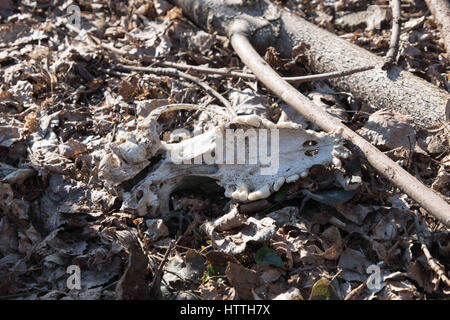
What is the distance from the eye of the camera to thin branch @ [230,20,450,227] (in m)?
2.46

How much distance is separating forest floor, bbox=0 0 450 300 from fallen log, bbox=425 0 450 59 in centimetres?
14

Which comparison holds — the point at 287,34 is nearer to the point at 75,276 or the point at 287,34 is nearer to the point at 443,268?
the point at 443,268

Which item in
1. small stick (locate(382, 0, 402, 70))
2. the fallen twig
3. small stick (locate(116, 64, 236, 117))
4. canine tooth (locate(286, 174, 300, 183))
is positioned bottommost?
the fallen twig

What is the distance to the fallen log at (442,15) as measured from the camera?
12.4 ft

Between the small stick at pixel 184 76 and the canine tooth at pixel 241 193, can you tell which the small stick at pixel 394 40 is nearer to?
the small stick at pixel 184 76

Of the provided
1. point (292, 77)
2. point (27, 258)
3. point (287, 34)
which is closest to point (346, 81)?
point (292, 77)

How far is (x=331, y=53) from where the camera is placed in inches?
145

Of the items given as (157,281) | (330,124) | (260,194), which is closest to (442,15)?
(330,124)

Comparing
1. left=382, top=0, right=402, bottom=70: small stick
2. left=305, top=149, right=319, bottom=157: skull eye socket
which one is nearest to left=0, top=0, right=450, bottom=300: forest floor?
left=305, top=149, right=319, bottom=157: skull eye socket

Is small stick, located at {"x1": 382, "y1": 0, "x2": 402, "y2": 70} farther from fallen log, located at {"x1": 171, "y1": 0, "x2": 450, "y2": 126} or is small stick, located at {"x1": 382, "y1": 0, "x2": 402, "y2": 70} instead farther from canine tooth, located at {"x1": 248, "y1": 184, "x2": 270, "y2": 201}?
canine tooth, located at {"x1": 248, "y1": 184, "x2": 270, "y2": 201}

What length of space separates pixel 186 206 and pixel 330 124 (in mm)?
1130

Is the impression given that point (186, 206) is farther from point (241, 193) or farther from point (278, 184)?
point (278, 184)

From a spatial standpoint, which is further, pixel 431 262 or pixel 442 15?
pixel 442 15

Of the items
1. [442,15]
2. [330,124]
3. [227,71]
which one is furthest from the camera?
[442,15]
